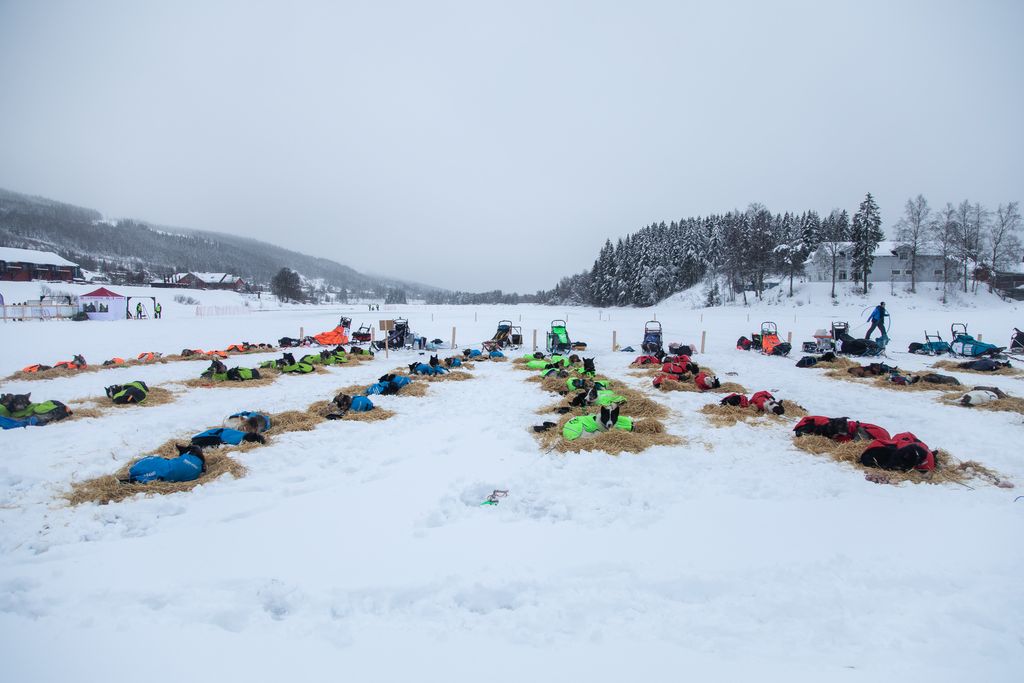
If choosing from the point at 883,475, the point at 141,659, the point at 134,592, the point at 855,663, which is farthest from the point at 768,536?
the point at 134,592

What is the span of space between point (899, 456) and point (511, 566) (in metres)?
5.01

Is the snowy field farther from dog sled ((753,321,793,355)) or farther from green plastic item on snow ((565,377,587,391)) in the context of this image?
dog sled ((753,321,793,355))

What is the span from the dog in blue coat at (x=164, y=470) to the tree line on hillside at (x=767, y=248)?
56104 millimetres

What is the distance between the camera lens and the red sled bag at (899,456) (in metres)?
5.29

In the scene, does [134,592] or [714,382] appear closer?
[134,592]

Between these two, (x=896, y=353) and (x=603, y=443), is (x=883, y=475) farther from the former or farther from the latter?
(x=896, y=353)

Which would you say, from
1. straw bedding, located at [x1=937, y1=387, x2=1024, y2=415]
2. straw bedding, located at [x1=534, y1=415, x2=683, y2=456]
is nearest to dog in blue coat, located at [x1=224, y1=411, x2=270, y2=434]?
straw bedding, located at [x1=534, y1=415, x2=683, y2=456]

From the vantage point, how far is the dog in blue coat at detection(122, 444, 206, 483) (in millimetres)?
5133

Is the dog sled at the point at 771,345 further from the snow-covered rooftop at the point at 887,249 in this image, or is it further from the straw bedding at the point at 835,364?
the snow-covered rooftop at the point at 887,249

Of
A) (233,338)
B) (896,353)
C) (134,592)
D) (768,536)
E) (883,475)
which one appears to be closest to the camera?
(134,592)

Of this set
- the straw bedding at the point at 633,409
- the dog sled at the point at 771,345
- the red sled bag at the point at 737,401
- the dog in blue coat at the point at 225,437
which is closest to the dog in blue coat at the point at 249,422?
the dog in blue coat at the point at 225,437

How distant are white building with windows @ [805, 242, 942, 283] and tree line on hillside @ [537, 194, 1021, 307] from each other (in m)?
0.71

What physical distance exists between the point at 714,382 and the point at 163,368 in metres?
16.3

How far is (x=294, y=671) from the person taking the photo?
2559 mm
